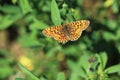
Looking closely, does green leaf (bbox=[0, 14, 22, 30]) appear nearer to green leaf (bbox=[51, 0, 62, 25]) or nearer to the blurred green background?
the blurred green background

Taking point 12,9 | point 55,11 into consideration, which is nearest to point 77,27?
point 55,11

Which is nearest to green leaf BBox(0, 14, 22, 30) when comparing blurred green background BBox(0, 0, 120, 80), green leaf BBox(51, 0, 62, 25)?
blurred green background BBox(0, 0, 120, 80)

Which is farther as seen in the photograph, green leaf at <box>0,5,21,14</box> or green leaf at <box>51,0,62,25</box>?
green leaf at <box>0,5,21,14</box>

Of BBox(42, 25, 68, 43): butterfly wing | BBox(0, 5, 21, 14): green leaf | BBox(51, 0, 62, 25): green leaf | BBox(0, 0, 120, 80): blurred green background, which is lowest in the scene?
BBox(0, 0, 120, 80): blurred green background

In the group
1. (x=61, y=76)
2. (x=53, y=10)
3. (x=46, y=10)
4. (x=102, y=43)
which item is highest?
(x=53, y=10)

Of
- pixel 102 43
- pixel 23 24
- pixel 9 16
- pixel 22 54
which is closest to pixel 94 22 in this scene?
pixel 102 43

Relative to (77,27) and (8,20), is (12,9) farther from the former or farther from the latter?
(77,27)

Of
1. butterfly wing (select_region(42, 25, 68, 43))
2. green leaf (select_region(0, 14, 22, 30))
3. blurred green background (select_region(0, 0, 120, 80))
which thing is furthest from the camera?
green leaf (select_region(0, 14, 22, 30))

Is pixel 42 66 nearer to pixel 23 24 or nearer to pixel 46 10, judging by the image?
pixel 23 24

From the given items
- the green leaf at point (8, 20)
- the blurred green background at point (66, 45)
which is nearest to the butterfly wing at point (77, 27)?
the blurred green background at point (66, 45)
